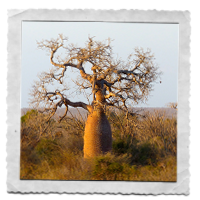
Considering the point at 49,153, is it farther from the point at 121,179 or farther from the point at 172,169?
the point at 172,169

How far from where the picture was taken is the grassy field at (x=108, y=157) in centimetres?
770

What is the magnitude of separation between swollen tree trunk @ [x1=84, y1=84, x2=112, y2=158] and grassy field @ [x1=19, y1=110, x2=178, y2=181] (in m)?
0.33

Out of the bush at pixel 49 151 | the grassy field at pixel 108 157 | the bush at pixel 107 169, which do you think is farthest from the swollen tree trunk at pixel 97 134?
the bush at pixel 49 151

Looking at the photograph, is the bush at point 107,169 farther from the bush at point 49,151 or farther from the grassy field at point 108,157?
the bush at point 49,151

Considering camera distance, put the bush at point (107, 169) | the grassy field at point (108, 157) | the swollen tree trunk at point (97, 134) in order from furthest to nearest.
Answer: the swollen tree trunk at point (97, 134), the bush at point (107, 169), the grassy field at point (108, 157)

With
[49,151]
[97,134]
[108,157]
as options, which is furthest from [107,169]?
[49,151]

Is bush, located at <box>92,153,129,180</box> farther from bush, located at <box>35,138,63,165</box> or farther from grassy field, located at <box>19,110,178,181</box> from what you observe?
bush, located at <box>35,138,63,165</box>

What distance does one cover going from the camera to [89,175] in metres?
7.90

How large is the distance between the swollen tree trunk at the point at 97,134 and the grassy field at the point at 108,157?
329 mm

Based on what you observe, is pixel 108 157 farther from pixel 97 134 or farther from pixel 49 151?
pixel 49 151

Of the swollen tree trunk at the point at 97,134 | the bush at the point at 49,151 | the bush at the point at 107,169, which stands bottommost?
the bush at the point at 107,169

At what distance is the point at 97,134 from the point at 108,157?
838mm

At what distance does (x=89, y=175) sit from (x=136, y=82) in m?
3.23
